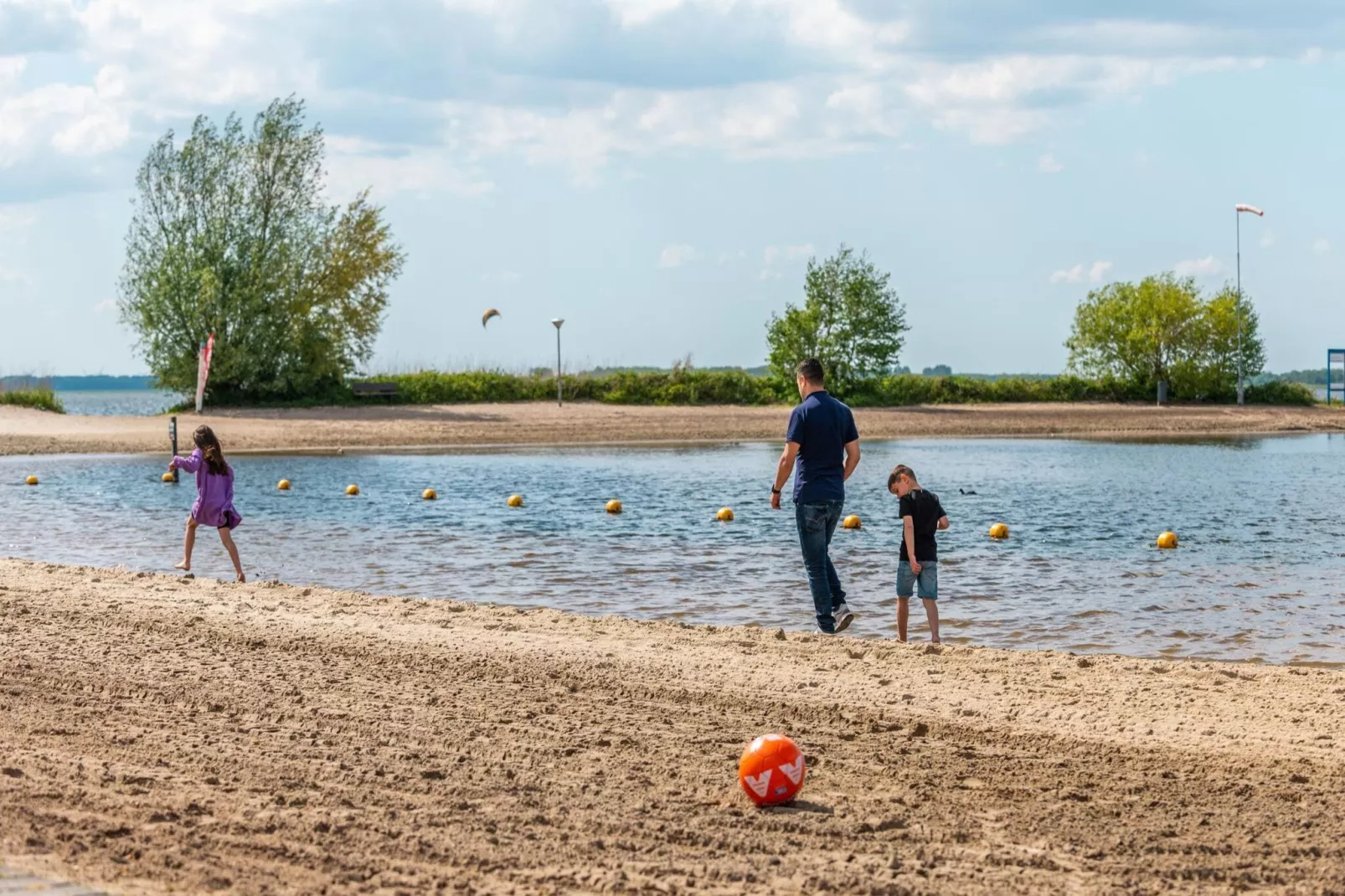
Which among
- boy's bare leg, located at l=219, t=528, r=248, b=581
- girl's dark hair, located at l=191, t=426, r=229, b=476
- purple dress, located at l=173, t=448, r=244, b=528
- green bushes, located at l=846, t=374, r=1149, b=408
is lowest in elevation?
boy's bare leg, located at l=219, t=528, r=248, b=581

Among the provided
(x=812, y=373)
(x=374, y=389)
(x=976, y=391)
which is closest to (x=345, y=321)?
(x=374, y=389)

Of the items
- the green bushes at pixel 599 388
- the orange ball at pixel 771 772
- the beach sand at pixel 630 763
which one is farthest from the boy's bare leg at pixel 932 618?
the green bushes at pixel 599 388

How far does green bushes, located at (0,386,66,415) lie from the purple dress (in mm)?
33438

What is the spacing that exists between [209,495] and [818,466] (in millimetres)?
6437

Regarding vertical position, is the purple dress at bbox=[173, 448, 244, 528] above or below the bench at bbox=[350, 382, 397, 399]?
below

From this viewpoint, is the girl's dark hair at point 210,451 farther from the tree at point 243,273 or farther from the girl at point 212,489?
the tree at point 243,273

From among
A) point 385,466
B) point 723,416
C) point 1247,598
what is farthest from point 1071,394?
point 1247,598

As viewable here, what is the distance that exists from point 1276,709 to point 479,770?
14.8 ft

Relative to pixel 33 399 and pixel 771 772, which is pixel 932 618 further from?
pixel 33 399

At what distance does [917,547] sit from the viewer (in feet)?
33.8

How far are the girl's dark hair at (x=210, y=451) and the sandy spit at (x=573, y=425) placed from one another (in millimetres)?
23254

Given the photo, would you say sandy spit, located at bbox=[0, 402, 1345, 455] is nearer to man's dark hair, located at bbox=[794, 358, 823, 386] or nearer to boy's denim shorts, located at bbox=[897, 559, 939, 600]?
man's dark hair, located at bbox=[794, 358, 823, 386]

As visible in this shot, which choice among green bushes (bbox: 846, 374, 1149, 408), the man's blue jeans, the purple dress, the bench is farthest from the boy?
green bushes (bbox: 846, 374, 1149, 408)

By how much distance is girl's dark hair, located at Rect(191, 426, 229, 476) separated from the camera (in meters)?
13.3
